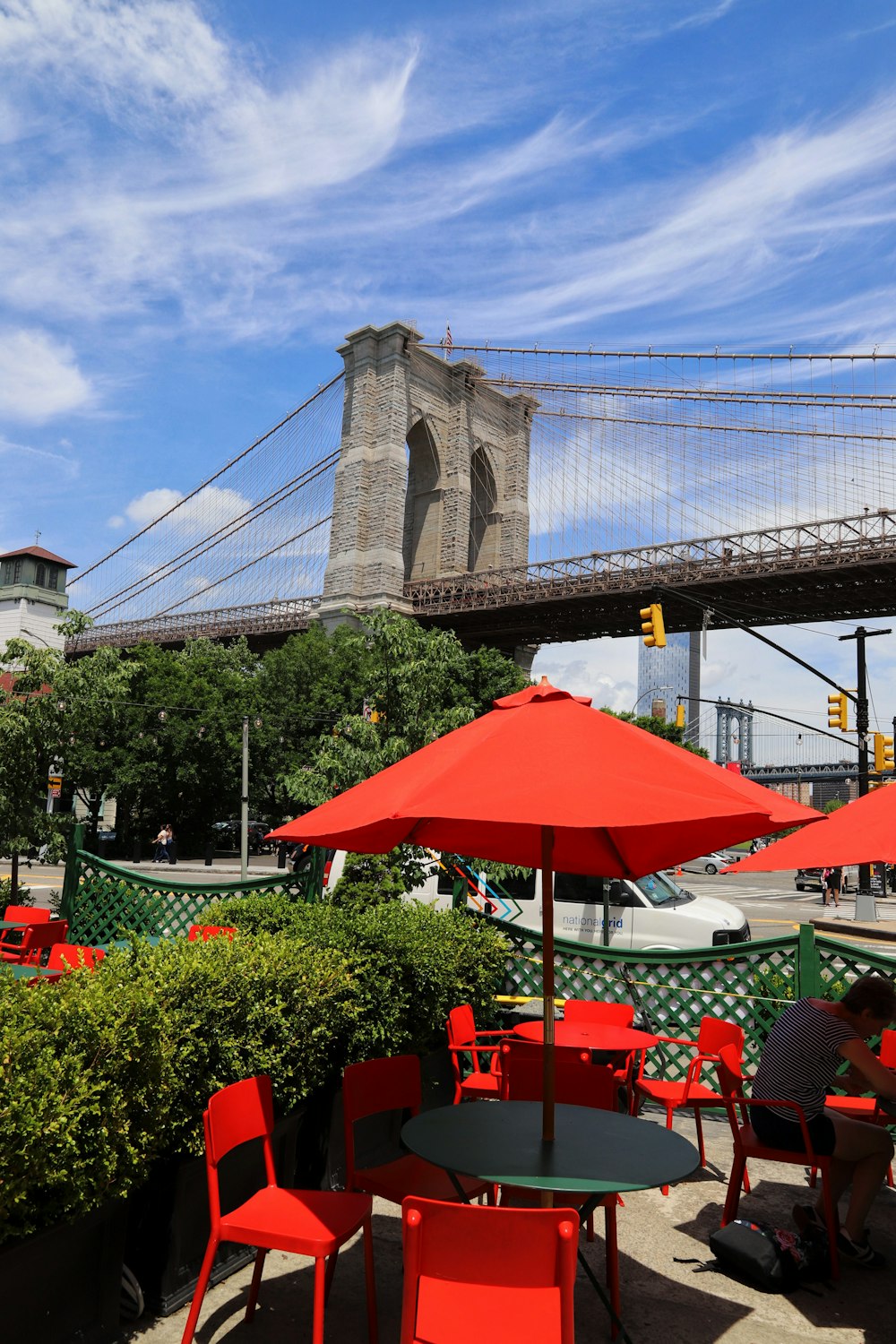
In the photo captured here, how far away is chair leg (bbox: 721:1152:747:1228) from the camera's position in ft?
15.7

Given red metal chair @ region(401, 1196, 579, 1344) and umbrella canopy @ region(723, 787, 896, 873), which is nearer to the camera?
red metal chair @ region(401, 1196, 579, 1344)

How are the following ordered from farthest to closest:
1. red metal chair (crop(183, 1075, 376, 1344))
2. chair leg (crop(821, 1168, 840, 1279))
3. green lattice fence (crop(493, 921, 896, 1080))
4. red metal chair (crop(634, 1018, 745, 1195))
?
green lattice fence (crop(493, 921, 896, 1080)) → red metal chair (crop(634, 1018, 745, 1195)) → chair leg (crop(821, 1168, 840, 1279)) → red metal chair (crop(183, 1075, 376, 1344))

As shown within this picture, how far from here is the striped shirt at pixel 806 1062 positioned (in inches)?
183

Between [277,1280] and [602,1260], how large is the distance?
1.50 metres

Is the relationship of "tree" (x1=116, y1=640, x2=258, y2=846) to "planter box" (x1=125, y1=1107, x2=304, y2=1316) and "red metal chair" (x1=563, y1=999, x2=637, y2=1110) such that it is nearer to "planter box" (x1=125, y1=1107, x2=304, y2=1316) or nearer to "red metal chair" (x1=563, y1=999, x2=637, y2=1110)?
"red metal chair" (x1=563, y1=999, x2=637, y2=1110)

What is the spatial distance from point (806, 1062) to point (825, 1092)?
0.17 meters

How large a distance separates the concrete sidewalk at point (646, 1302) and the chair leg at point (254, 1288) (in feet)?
0.14

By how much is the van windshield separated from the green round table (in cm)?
666

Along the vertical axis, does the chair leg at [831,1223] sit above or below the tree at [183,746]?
below

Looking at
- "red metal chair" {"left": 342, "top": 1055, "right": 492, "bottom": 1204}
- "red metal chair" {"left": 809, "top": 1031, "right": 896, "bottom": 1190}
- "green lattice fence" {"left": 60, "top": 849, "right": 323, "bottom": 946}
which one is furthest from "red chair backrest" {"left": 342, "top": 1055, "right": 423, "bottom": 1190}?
"green lattice fence" {"left": 60, "top": 849, "right": 323, "bottom": 946}

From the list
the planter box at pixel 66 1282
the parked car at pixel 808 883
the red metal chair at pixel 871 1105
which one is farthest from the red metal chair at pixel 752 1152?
the parked car at pixel 808 883

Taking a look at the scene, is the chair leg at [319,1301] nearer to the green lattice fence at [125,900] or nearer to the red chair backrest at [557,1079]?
the red chair backrest at [557,1079]

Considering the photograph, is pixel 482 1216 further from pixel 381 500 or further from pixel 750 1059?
pixel 381 500

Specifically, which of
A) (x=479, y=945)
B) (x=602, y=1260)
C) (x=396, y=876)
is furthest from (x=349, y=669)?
(x=602, y=1260)
